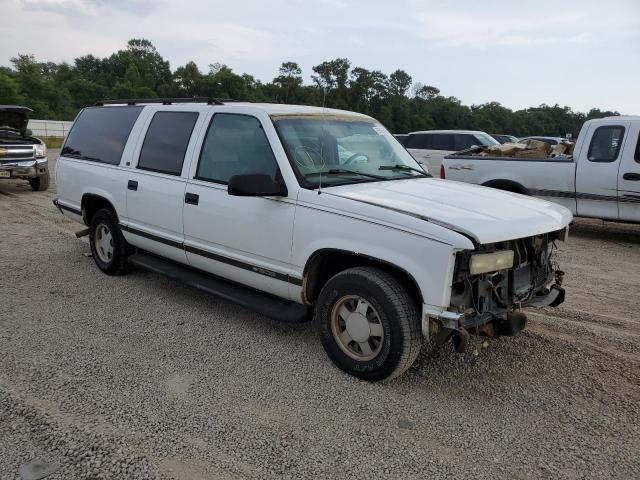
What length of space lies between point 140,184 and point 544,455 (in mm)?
4043

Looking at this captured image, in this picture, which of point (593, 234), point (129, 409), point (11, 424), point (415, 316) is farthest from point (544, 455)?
point (593, 234)

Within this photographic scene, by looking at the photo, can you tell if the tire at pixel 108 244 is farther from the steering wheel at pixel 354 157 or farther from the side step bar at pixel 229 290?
the steering wheel at pixel 354 157

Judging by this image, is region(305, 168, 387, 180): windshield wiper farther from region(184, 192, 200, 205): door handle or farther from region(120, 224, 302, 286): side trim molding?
region(184, 192, 200, 205): door handle

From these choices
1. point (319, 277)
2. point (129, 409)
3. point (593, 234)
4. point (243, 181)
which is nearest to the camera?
point (129, 409)

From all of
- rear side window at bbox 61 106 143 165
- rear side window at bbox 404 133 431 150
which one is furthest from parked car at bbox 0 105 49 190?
rear side window at bbox 404 133 431 150

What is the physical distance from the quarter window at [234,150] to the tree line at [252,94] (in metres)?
58.1

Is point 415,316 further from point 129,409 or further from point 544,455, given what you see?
point 129,409

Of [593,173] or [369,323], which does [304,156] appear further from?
[593,173]

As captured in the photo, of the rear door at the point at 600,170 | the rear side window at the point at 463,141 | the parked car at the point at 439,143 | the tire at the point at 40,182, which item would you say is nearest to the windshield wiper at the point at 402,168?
the rear door at the point at 600,170

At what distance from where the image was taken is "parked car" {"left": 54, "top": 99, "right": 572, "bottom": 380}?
3260mm

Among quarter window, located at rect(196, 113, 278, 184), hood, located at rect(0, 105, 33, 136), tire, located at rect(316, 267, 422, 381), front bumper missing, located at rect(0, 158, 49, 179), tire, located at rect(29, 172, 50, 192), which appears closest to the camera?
tire, located at rect(316, 267, 422, 381)

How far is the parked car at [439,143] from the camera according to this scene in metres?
14.4

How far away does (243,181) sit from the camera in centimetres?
362

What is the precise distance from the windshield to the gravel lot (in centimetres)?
139
